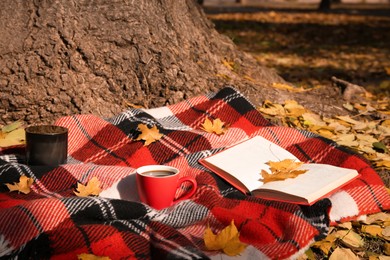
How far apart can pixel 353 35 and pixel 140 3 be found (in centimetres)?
669

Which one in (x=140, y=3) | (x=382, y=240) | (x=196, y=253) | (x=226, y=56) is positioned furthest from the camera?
(x=226, y=56)

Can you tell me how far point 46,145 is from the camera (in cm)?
257

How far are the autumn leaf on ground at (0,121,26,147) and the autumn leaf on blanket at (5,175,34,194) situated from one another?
622mm

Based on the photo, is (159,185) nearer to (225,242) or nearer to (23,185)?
(225,242)

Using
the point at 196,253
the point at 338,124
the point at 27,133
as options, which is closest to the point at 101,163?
the point at 27,133

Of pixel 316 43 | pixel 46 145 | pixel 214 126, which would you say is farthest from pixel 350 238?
pixel 316 43

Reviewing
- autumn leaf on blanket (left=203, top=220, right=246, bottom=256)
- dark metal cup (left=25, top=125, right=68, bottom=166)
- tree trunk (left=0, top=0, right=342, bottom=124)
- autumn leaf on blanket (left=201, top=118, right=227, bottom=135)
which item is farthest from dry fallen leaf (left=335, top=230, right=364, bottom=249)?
tree trunk (left=0, top=0, right=342, bottom=124)

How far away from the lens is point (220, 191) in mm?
2613

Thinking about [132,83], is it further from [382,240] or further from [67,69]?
[382,240]

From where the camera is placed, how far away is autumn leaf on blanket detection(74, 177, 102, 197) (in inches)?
98.5

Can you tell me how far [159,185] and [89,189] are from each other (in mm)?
352

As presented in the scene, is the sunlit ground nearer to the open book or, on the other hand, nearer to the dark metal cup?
the open book

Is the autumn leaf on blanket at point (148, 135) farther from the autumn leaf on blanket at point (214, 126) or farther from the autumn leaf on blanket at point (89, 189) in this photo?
the autumn leaf on blanket at point (89, 189)

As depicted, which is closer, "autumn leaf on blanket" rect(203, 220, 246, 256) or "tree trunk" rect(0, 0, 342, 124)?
"autumn leaf on blanket" rect(203, 220, 246, 256)
